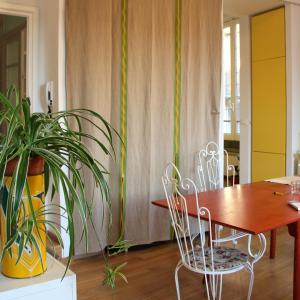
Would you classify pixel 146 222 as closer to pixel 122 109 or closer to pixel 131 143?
pixel 131 143

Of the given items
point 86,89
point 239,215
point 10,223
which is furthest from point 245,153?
point 10,223

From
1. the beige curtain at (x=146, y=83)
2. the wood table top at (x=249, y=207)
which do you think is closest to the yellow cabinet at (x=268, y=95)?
the beige curtain at (x=146, y=83)

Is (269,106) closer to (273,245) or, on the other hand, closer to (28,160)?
(273,245)

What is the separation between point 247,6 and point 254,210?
11.1 feet

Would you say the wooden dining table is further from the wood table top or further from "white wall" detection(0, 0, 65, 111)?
"white wall" detection(0, 0, 65, 111)

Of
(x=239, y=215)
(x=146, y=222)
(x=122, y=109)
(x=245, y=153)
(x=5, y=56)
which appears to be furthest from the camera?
(x=245, y=153)

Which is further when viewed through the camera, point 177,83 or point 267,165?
point 267,165

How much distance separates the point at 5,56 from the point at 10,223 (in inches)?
159

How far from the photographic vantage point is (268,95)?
16.4ft

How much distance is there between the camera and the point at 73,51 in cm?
315

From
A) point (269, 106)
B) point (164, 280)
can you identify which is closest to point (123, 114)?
point (164, 280)

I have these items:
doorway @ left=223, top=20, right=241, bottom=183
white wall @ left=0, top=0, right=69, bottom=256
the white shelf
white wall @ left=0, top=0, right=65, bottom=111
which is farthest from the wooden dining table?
doorway @ left=223, top=20, right=241, bottom=183

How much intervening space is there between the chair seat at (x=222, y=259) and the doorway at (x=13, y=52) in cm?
246

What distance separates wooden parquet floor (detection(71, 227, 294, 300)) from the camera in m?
2.68
